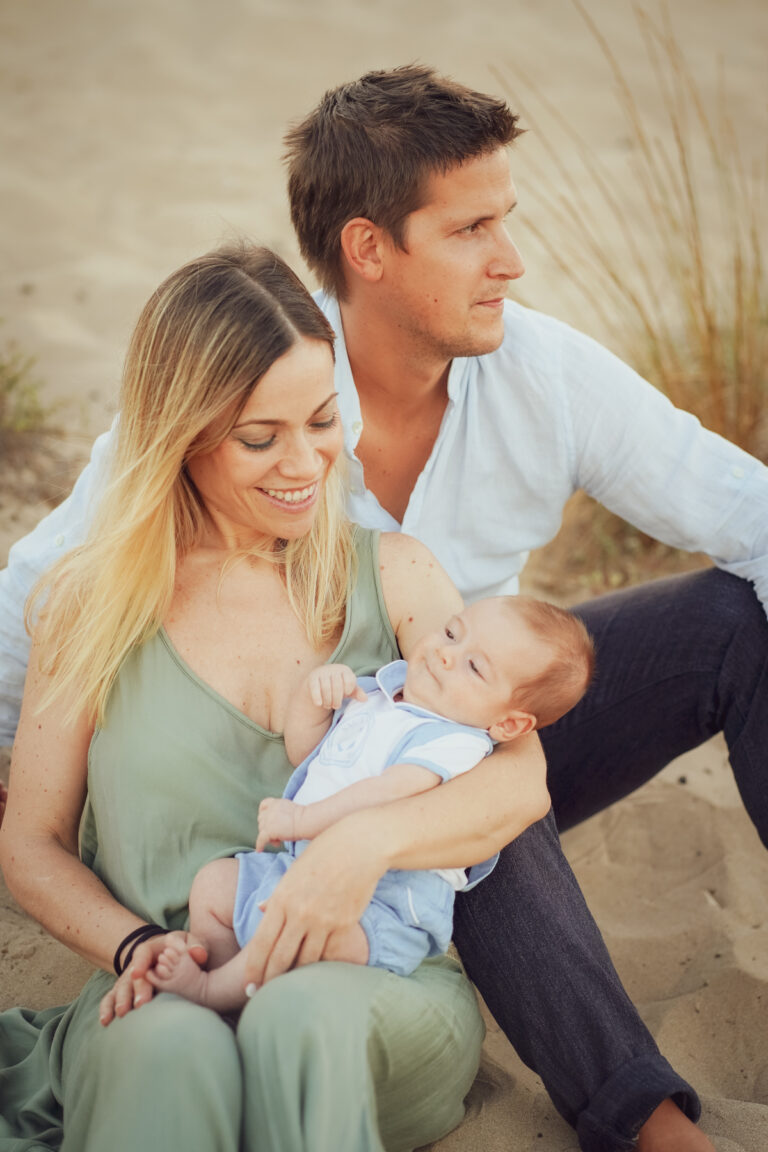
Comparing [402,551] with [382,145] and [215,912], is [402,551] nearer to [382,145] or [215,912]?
[215,912]

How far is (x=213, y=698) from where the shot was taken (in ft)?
6.43

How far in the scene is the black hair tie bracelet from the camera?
1.79 metres

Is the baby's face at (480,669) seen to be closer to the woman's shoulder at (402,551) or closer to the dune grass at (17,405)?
the woman's shoulder at (402,551)

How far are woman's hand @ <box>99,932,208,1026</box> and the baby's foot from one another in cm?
2

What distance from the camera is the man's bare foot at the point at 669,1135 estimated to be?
5.93 feet

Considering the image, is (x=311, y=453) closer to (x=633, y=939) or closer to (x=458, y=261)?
(x=458, y=261)

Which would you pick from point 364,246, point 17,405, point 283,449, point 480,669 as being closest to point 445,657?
point 480,669

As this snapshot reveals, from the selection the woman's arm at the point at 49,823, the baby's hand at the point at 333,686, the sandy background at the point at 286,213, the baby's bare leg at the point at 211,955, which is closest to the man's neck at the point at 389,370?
the sandy background at the point at 286,213

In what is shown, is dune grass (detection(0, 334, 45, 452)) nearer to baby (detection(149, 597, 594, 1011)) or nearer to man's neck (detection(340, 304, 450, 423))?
man's neck (detection(340, 304, 450, 423))

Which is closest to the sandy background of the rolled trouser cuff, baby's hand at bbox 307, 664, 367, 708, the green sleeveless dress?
the rolled trouser cuff

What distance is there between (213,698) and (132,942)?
0.42m

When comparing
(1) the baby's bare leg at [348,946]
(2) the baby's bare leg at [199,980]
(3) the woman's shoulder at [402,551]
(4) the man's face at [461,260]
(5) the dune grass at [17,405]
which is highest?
(5) the dune grass at [17,405]

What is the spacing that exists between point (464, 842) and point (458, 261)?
1.29 meters

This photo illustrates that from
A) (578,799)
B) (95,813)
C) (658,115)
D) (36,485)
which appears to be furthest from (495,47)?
(95,813)
